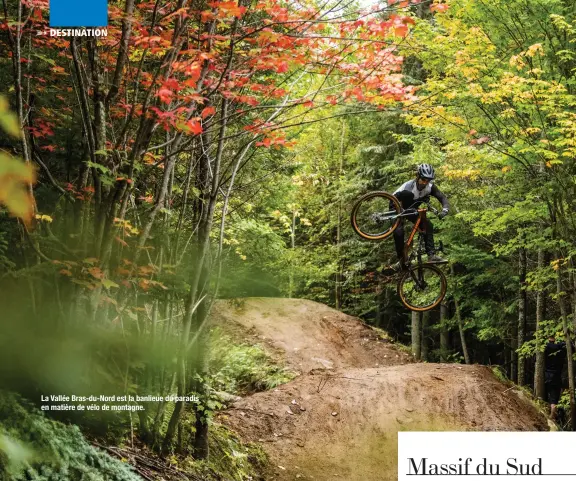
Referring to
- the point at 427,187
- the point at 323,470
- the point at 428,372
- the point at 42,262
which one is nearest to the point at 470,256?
the point at 428,372

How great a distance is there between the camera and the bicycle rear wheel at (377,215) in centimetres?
603

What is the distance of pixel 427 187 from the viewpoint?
625 cm

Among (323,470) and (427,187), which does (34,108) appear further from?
(323,470)

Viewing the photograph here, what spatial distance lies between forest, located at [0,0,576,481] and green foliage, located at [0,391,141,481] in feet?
0.04

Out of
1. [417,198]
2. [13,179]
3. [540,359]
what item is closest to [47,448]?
[13,179]

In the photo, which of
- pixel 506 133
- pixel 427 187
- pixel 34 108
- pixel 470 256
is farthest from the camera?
pixel 470 256

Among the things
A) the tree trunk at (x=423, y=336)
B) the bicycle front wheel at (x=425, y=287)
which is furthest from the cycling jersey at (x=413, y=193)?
the tree trunk at (x=423, y=336)

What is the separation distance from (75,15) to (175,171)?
261cm

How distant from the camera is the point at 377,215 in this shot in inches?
237

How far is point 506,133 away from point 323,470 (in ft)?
19.4

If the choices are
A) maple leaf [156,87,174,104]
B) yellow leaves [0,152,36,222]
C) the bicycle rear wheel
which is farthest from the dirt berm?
yellow leaves [0,152,36,222]

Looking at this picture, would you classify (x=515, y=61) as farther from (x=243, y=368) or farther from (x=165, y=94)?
(x=243, y=368)

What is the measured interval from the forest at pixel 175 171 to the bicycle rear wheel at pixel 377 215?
1068mm

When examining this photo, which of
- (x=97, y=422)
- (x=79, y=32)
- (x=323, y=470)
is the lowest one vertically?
(x=323, y=470)
